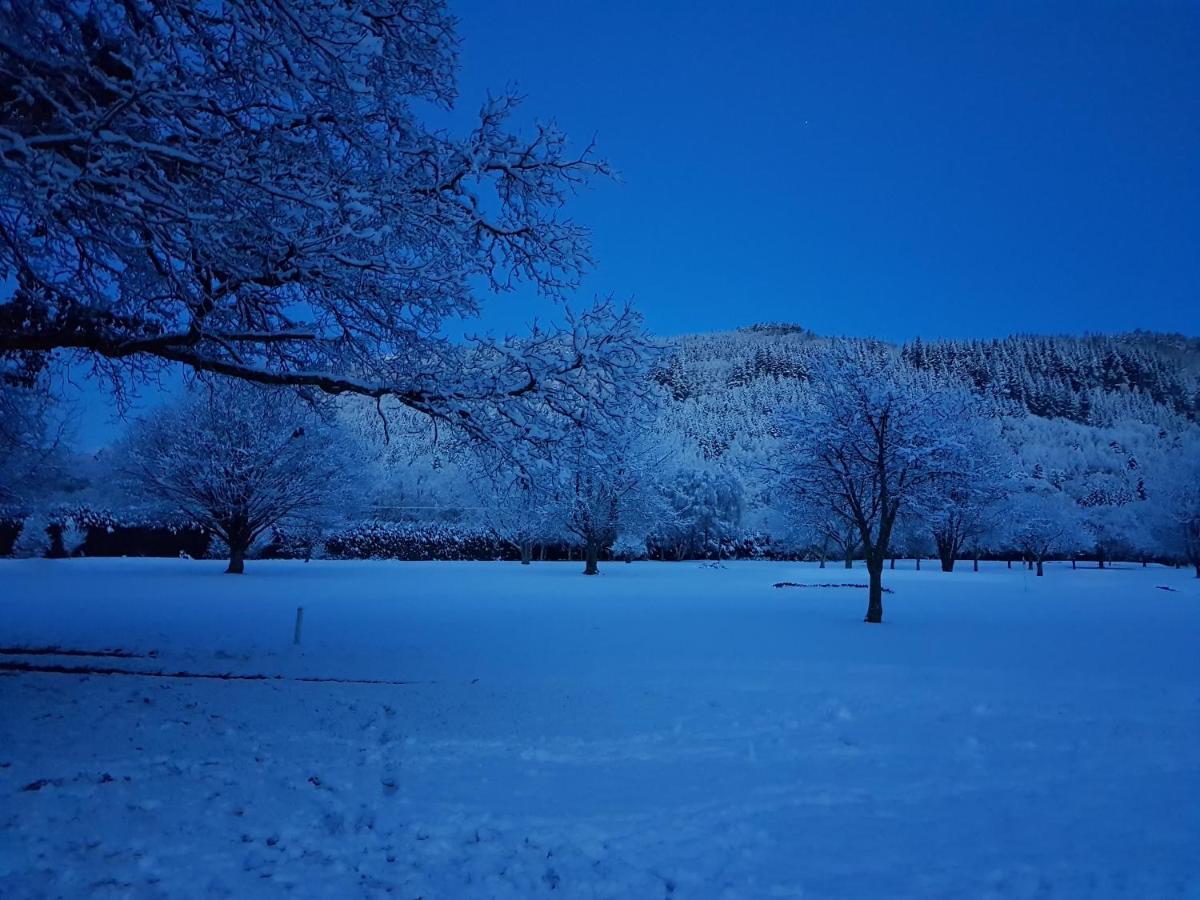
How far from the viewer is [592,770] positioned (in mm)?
6410

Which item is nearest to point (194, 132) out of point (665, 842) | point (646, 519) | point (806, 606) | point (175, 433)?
point (665, 842)

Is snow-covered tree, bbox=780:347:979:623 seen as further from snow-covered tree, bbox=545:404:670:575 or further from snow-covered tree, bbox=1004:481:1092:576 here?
snow-covered tree, bbox=1004:481:1092:576

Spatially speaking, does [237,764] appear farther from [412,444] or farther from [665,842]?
[412,444]

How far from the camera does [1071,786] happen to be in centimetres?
619

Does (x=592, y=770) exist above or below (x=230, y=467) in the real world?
below

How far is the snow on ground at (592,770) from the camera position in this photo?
14.3ft

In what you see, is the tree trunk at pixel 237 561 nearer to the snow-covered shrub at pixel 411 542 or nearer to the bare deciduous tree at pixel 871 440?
the snow-covered shrub at pixel 411 542

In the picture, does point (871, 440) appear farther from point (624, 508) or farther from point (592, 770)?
point (624, 508)

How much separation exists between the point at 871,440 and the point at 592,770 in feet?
52.8

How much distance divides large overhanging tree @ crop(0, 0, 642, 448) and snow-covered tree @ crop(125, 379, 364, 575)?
2355 cm

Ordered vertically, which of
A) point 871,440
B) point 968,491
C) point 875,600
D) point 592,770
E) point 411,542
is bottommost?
point 411,542

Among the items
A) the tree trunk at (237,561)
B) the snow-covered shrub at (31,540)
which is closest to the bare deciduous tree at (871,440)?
the tree trunk at (237,561)

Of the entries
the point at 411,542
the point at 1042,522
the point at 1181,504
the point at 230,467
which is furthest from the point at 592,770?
the point at 1181,504

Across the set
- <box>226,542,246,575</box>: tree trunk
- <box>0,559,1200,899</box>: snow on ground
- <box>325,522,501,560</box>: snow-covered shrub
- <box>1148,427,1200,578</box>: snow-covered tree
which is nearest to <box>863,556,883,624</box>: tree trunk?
<box>0,559,1200,899</box>: snow on ground
